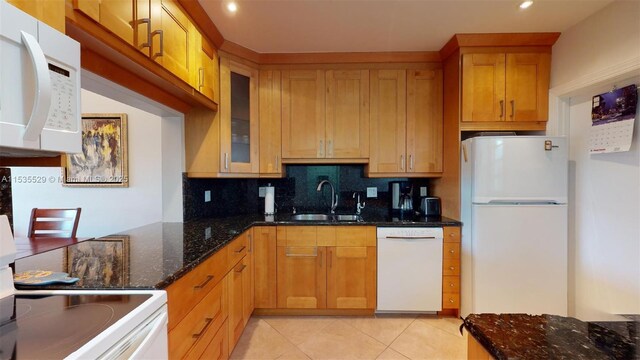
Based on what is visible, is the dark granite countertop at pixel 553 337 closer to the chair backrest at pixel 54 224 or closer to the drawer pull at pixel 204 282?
the drawer pull at pixel 204 282

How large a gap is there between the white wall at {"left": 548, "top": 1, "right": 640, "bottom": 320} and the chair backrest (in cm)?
425

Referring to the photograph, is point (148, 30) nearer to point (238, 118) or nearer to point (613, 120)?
point (238, 118)

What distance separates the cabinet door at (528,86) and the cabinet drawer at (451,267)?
1.29 metres

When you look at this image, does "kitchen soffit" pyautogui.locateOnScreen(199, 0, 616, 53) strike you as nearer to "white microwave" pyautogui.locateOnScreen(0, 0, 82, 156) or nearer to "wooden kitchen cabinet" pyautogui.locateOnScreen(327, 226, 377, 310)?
"white microwave" pyautogui.locateOnScreen(0, 0, 82, 156)

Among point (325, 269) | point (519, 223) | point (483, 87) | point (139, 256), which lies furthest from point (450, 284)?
point (139, 256)

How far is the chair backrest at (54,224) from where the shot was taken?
256 centimetres

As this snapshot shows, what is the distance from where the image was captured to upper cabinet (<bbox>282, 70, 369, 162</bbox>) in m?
2.62

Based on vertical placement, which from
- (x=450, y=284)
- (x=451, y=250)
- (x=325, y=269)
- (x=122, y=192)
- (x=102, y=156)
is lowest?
(x=450, y=284)

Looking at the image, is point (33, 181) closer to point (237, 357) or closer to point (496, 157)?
point (237, 357)

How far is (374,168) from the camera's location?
2.63 meters

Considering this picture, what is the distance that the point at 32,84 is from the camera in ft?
2.42

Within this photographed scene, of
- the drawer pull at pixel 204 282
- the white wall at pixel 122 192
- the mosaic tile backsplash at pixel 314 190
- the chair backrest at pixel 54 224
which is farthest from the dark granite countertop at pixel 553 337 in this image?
the white wall at pixel 122 192

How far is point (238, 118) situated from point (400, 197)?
5.83ft

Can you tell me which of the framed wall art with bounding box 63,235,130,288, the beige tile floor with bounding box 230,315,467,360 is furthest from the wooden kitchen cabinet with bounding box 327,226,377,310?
the framed wall art with bounding box 63,235,130,288
